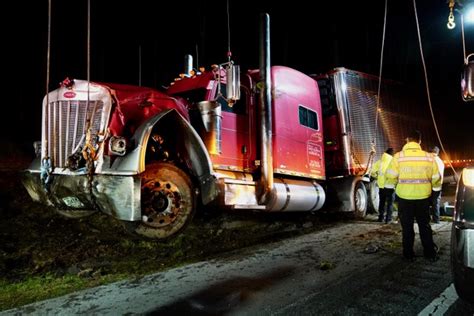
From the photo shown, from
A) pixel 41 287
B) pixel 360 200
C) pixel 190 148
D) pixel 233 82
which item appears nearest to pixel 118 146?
pixel 190 148

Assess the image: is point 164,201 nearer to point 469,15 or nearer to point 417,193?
point 417,193

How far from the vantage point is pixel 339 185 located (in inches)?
332

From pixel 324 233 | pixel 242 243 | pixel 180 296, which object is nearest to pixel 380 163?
pixel 324 233

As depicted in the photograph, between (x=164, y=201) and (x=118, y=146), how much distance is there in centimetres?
86

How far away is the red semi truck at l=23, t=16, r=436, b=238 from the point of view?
13.6 ft

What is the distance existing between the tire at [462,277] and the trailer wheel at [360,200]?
18.3 feet

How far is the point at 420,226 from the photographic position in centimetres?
454

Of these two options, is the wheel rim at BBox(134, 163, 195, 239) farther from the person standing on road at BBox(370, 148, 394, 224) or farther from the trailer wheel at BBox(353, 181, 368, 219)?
the trailer wheel at BBox(353, 181, 368, 219)

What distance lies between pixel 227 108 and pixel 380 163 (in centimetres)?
392

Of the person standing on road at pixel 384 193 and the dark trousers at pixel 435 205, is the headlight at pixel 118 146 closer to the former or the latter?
the person standing on road at pixel 384 193

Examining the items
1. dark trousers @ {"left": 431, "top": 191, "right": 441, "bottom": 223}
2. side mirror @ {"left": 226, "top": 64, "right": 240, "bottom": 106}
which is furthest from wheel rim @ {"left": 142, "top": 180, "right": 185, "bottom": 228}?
dark trousers @ {"left": 431, "top": 191, "right": 441, "bottom": 223}

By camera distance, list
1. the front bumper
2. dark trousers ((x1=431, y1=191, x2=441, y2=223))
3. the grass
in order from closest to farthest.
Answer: the grass → the front bumper → dark trousers ((x1=431, y1=191, x2=441, y2=223))

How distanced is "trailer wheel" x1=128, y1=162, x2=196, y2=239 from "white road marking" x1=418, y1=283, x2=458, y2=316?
2602 mm

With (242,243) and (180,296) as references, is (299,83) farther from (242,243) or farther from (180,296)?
(180,296)
